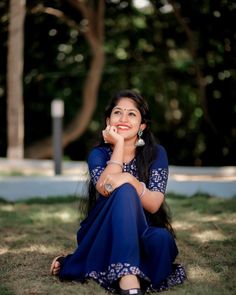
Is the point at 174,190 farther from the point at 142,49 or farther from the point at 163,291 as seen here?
the point at 142,49

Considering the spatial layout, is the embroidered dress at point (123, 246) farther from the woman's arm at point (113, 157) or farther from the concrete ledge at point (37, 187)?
the concrete ledge at point (37, 187)

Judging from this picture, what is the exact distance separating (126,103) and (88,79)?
24.0 feet

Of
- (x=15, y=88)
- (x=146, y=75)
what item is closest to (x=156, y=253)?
(x=15, y=88)

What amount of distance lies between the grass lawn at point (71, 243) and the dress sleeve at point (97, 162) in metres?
0.48

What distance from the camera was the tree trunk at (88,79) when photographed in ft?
31.6

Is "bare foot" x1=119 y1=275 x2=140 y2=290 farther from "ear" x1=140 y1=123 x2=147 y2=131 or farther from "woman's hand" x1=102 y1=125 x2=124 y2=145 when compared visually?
"ear" x1=140 y1=123 x2=147 y2=131

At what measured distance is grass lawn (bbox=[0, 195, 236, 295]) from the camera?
2.97 m

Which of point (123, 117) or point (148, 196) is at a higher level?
point (123, 117)

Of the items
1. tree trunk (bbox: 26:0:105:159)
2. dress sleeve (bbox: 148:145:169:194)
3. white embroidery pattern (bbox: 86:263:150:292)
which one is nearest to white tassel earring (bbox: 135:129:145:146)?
dress sleeve (bbox: 148:145:169:194)

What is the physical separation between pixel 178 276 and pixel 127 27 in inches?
346

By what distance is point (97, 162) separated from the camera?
10.3 feet

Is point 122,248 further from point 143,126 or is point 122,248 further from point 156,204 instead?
point 143,126

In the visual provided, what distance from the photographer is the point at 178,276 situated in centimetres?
306

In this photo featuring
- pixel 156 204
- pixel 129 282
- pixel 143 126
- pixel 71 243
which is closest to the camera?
pixel 129 282
